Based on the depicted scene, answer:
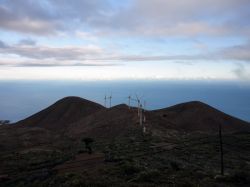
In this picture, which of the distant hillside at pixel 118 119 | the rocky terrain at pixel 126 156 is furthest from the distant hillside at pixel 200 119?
the rocky terrain at pixel 126 156

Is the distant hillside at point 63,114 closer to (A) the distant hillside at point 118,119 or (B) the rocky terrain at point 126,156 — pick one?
(A) the distant hillside at point 118,119

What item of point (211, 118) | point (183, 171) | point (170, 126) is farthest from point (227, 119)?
point (183, 171)

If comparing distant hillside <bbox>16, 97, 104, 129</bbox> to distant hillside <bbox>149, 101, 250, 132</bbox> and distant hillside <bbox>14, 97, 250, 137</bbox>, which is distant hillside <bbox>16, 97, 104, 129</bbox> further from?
distant hillside <bbox>149, 101, 250, 132</bbox>

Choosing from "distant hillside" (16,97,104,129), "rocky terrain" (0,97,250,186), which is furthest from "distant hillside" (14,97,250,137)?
"rocky terrain" (0,97,250,186)

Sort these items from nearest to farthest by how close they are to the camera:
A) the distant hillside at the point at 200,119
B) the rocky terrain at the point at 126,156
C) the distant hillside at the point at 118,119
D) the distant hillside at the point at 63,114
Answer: the rocky terrain at the point at 126,156
the distant hillside at the point at 118,119
the distant hillside at the point at 200,119
the distant hillside at the point at 63,114

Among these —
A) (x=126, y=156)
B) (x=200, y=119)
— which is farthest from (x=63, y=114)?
(x=126, y=156)

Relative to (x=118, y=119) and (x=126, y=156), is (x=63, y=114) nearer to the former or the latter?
(x=118, y=119)

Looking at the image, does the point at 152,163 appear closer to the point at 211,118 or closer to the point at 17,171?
the point at 17,171

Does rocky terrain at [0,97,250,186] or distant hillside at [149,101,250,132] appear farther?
distant hillside at [149,101,250,132]
